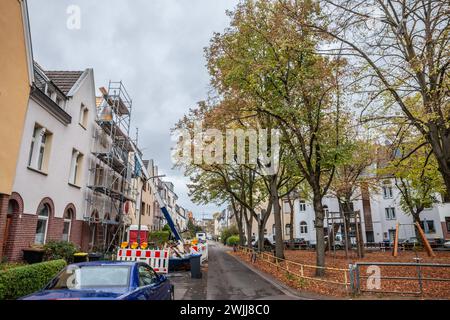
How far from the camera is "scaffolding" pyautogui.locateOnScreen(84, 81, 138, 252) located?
62.8 feet

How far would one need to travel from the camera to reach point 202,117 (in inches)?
802

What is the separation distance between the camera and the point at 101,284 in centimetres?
516

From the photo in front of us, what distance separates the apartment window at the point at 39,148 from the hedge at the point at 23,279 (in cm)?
505

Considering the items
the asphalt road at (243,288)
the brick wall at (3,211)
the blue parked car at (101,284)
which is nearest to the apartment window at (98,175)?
the brick wall at (3,211)

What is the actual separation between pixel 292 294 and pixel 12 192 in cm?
1067

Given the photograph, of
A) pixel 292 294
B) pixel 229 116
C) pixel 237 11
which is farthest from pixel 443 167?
pixel 237 11

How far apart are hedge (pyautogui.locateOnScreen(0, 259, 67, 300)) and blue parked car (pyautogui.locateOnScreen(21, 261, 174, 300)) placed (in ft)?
10.2

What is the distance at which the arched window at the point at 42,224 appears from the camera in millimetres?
13355

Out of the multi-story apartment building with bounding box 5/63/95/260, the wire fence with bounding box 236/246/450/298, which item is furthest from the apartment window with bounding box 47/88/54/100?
the wire fence with bounding box 236/246/450/298

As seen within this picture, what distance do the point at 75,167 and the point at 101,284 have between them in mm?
13705

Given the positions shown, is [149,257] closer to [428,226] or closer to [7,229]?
[7,229]

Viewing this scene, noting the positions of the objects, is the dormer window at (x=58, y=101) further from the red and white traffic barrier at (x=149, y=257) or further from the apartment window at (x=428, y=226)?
the apartment window at (x=428, y=226)
